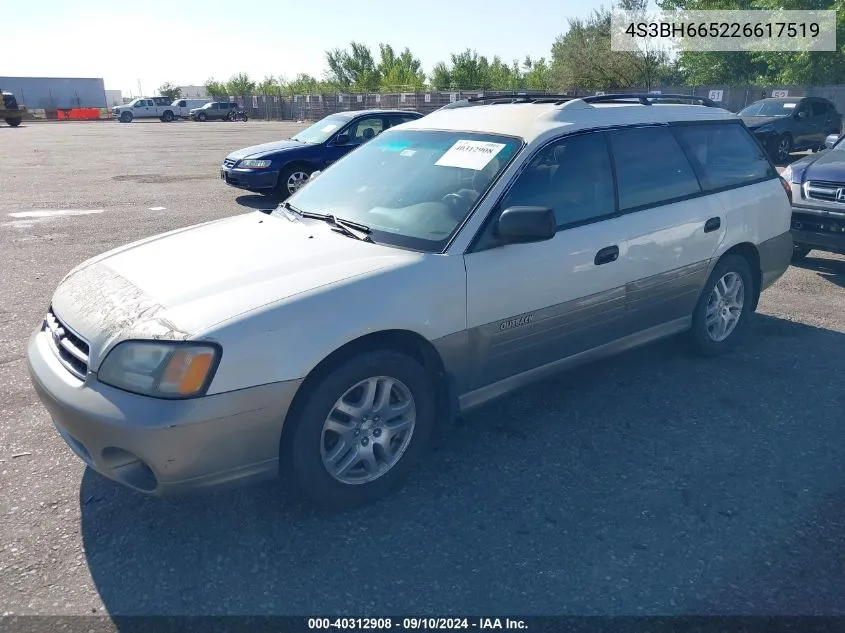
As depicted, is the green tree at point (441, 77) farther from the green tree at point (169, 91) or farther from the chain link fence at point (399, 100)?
the green tree at point (169, 91)

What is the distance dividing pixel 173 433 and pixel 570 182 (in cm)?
251

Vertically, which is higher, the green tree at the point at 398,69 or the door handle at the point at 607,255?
the green tree at the point at 398,69

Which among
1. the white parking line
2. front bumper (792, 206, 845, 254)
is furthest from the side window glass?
front bumper (792, 206, 845, 254)

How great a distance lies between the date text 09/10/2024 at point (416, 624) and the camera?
2.44m

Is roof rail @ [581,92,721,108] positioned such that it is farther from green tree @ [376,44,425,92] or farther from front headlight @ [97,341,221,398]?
green tree @ [376,44,425,92]

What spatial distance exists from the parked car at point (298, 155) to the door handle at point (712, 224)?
7226 mm

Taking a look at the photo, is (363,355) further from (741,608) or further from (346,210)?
(741,608)

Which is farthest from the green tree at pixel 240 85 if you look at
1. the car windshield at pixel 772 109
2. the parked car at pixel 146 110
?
the car windshield at pixel 772 109

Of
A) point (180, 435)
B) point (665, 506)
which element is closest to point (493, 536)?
point (665, 506)

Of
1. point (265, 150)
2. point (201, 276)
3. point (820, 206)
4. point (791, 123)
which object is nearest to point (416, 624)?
point (201, 276)

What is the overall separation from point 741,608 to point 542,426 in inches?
60.9

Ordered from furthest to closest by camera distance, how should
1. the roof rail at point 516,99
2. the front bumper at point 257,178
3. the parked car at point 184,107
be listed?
the parked car at point 184,107
the front bumper at point 257,178
the roof rail at point 516,99

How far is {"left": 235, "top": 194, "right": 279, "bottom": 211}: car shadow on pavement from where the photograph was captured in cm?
1138

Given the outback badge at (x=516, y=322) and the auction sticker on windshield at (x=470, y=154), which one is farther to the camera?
the auction sticker on windshield at (x=470, y=154)
